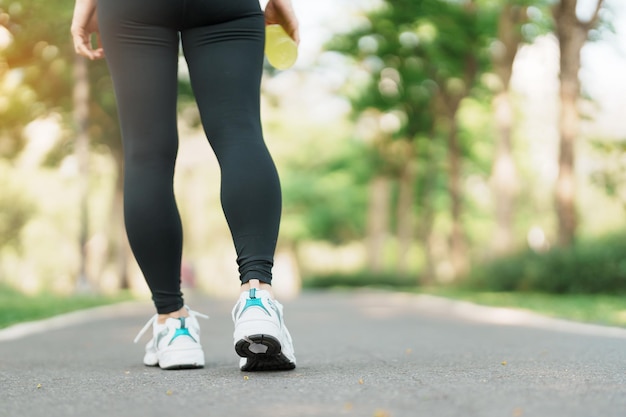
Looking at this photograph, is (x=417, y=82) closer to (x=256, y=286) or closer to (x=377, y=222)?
(x=377, y=222)

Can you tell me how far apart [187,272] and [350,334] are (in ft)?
111

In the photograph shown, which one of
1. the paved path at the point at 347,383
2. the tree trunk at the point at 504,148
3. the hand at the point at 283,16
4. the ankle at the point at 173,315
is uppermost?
the tree trunk at the point at 504,148

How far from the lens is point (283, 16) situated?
155 inches

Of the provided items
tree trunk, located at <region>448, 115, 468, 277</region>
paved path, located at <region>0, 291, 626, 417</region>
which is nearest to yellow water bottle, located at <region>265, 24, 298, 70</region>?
paved path, located at <region>0, 291, 626, 417</region>

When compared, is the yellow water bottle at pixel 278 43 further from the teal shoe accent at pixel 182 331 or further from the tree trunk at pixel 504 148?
the tree trunk at pixel 504 148

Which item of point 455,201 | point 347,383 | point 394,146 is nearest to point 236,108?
point 347,383

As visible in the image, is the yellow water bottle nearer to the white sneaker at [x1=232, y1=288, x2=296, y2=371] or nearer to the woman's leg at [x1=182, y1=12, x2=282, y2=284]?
the woman's leg at [x1=182, y1=12, x2=282, y2=284]

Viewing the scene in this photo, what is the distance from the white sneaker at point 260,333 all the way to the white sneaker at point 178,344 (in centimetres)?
34

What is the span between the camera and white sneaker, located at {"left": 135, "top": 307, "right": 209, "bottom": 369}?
3664 mm

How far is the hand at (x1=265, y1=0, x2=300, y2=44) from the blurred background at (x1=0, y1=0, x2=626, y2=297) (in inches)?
272

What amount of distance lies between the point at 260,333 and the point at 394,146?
30.0 m

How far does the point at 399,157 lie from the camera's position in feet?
108

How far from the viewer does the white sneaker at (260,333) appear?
3.22 m

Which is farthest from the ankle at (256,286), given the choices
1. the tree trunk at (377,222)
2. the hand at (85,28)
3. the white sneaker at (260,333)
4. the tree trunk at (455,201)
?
the tree trunk at (377,222)
